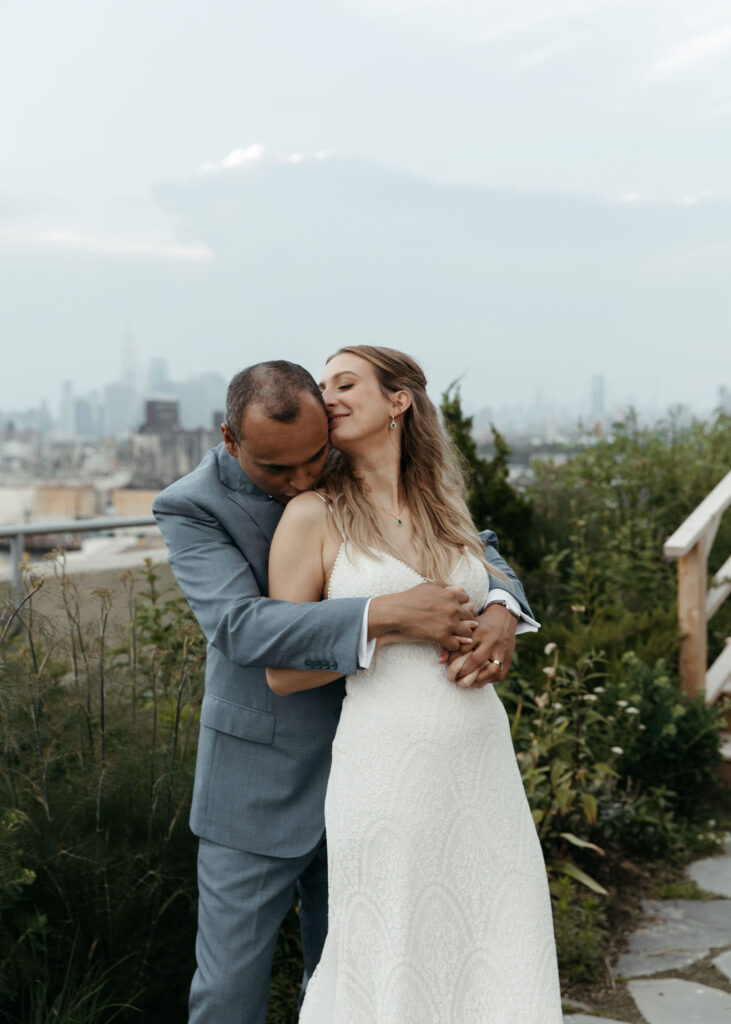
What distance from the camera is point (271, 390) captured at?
1633 mm

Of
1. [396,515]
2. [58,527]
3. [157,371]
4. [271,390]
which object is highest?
→ [157,371]

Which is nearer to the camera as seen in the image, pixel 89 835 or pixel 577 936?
pixel 89 835

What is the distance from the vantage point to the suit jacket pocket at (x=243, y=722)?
5.98 ft

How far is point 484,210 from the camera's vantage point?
2917 centimetres

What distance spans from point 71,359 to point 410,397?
3632 centimetres

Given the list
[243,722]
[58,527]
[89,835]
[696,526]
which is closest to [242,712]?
[243,722]

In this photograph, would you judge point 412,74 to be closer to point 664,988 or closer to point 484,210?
point 484,210

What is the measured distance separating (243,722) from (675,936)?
2.10 metres

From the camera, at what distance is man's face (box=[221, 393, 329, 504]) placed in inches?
64.5

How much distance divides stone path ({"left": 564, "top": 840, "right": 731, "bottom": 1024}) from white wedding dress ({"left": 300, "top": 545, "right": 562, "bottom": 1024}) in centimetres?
114

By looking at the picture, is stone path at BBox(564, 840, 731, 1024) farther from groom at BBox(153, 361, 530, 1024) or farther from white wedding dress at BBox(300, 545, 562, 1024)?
groom at BBox(153, 361, 530, 1024)

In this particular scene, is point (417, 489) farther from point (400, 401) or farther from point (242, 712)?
point (242, 712)

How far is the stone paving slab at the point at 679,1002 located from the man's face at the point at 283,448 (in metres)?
1.97

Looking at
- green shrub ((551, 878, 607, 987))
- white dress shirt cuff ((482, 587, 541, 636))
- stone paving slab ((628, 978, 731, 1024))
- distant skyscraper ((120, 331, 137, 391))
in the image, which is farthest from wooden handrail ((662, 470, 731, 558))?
distant skyscraper ((120, 331, 137, 391))
